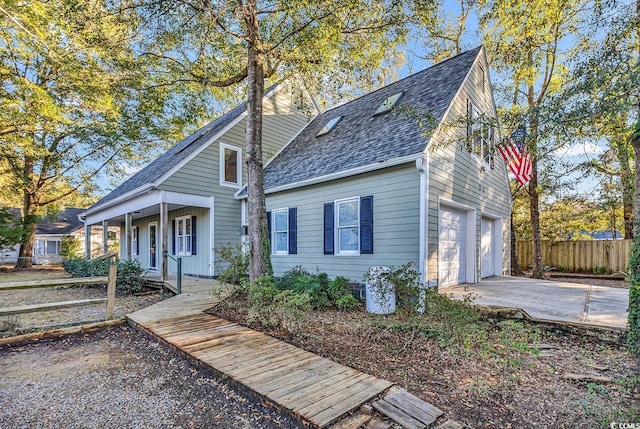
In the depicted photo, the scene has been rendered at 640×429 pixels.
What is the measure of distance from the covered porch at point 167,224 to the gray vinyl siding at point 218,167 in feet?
0.83

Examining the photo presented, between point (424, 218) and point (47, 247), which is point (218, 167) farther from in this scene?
point (47, 247)

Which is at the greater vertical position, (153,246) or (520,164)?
(520,164)

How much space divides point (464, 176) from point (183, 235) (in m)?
9.39

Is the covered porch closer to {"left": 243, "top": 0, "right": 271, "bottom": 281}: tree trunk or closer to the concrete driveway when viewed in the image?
{"left": 243, "top": 0, "right": 271, "bottom": 281}: tree trunk

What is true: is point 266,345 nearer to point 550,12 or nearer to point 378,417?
point 378,417

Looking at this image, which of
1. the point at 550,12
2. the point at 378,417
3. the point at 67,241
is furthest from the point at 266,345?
the point at 67,241

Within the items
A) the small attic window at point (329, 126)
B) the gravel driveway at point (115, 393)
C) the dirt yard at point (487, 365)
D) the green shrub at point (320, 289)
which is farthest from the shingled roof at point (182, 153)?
the dirt yard at point (487, 365)

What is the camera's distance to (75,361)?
→ 12.5 ft

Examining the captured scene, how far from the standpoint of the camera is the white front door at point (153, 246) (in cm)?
1263

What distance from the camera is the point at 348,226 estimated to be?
7242 mm

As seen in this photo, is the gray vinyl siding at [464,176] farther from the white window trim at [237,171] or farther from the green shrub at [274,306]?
the white window trim at [237,171]

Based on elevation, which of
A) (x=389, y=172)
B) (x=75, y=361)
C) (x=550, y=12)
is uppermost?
(x=550, y=12)

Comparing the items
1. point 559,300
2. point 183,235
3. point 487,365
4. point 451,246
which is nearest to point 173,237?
point 183,235

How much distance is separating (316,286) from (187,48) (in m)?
6.03
